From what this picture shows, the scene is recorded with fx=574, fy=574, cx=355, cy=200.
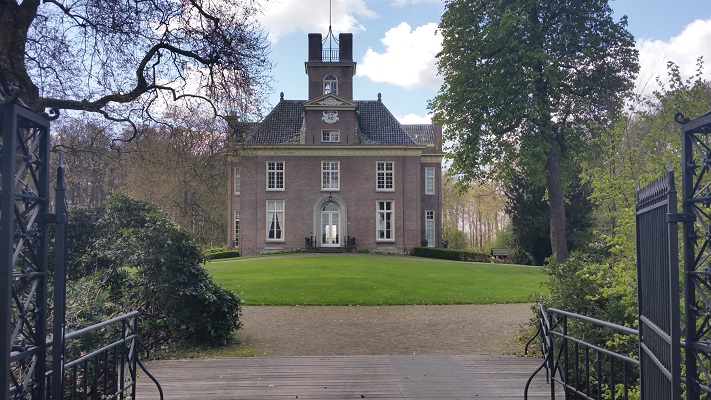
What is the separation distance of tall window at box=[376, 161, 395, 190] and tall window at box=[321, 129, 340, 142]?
11.1 feet

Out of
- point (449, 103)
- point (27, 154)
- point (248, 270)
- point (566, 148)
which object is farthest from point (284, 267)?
point (27, 154)

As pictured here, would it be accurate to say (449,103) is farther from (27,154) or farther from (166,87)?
(27,154)

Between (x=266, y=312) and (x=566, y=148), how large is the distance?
494 inches

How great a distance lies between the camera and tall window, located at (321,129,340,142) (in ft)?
126

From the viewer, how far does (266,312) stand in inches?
571

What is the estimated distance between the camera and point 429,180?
133 feet

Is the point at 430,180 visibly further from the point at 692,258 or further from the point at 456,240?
the point at 692,258

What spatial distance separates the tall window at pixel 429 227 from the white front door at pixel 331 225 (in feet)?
20.8

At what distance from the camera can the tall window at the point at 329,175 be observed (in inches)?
1521

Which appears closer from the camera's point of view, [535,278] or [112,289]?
[112,289]

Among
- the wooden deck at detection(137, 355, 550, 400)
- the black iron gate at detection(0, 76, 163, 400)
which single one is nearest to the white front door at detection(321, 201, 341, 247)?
the wooden deck at detection(137, 355, 550, 400)

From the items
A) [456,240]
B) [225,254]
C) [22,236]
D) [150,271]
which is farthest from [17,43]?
[456,240]

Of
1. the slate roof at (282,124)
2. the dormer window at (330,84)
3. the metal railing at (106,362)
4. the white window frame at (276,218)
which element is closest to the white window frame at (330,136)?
the slate roof at (282,124)

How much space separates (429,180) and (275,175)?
35.5ft
